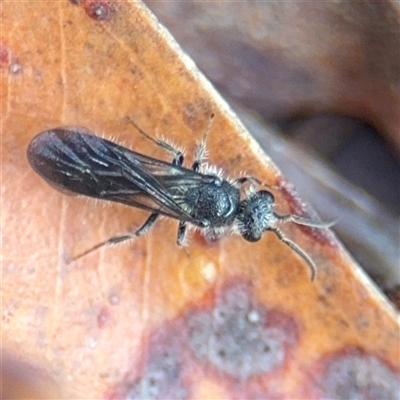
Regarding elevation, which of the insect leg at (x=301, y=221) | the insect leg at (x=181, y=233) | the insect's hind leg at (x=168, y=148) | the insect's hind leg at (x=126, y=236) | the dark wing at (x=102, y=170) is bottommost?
the insect's hind leg at (x=126, y=236)

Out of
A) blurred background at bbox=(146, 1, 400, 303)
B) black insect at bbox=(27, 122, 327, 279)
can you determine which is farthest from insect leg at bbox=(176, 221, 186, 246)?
blurred background at bbox=(146, 1, 400, 303)

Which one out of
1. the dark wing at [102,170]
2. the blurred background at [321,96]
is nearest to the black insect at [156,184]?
the dark wing at [102,170]

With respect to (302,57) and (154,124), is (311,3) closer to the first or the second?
(302,57)

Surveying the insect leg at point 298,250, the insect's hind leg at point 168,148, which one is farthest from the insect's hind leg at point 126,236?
the insect leg at point 298,250

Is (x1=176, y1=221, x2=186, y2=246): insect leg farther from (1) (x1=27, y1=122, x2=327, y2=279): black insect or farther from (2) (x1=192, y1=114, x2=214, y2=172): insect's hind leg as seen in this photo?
(2) (x1=192, y1=114, x2=214, y2=172): insect's hind leg

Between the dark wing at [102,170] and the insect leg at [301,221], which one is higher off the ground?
the insect leg at [301,221]

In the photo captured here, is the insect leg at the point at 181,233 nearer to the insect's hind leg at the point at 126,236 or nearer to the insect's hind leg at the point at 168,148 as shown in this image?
the insect's hind leg at the point at 126,236

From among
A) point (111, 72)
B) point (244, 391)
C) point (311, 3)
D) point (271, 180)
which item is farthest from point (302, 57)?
point (244, 391)

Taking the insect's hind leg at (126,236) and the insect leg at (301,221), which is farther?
the insect's hind leg at (126,236)
